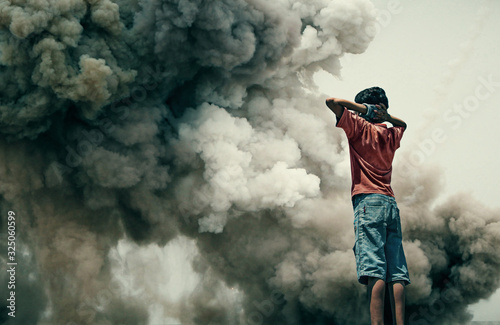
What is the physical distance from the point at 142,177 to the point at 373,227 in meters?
20.1

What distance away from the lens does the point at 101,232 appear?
24547 mm

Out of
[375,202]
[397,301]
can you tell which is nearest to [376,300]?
[397,301]

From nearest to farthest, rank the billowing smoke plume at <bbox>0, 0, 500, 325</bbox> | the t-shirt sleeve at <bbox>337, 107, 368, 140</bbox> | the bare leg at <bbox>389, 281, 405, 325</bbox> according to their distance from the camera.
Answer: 1. the bare leg at <bbox>389, 281, 405, 325</bbox>
2. the t-shirt sleeve at <bbox>337, 107, 368, 140</bbox>
3. the billowing smoke plume at <bbox>0, 0, 500, 325</bbox>

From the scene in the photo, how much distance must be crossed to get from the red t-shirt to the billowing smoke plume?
15.7 m

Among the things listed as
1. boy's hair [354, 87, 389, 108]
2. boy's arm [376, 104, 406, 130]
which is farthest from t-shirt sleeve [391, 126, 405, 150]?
boy's hair [354, 87, 389, 108]

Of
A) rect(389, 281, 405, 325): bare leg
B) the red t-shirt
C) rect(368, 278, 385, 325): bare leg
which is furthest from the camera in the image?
the red t-shirt

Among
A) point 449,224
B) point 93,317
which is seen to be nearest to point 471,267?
point 449,224

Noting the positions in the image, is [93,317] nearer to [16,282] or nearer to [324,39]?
[16,282]

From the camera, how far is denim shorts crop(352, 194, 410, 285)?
16.8 feet

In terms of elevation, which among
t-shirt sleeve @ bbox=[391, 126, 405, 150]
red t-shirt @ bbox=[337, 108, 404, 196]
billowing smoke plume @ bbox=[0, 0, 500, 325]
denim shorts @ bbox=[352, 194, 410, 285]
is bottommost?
denim shorts @ bbox=[352, 194, 410, 285]

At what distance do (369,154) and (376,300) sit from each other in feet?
5.13

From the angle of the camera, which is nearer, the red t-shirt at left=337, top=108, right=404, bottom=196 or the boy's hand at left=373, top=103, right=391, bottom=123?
the red t-shirt at left=337, top=108, right=404, bottom=196

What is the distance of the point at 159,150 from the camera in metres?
24.6

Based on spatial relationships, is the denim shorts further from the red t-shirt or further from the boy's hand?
the boy's hand
